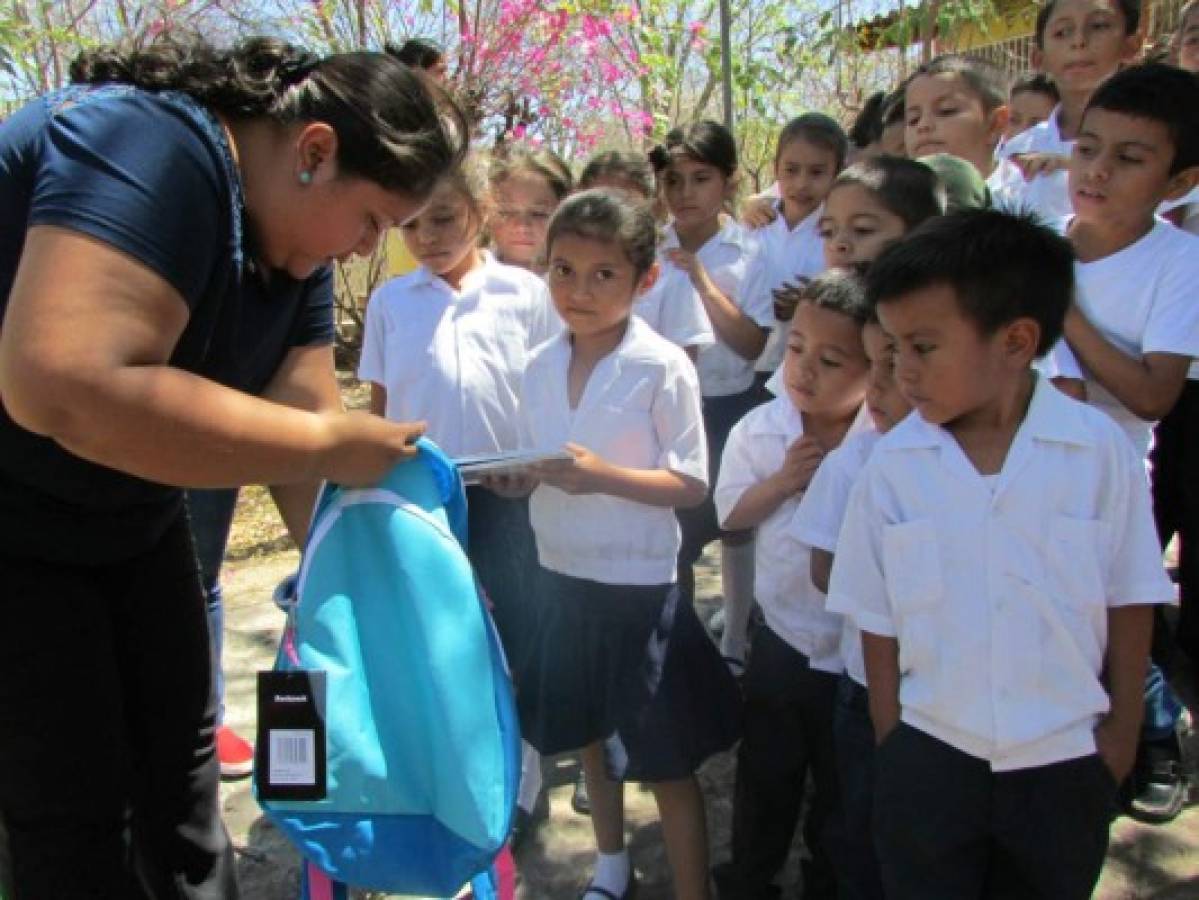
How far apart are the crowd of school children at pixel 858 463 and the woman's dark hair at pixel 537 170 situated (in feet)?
0.04

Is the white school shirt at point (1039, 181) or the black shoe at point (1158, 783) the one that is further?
→ the white school shirt at point (1039, 181)

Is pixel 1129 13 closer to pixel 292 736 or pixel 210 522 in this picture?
pixel 210 522

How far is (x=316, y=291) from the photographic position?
1685 millimetres

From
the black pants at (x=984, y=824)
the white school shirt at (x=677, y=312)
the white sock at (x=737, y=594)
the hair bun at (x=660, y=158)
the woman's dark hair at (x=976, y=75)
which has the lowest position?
the white sock at (x=737, y=594)

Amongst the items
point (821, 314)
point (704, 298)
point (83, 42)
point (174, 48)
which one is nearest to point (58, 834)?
point (174, 48)

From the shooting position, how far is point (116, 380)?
3.35 feet

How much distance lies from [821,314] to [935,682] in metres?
0.76

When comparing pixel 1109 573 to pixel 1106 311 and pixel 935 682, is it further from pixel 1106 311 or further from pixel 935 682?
pixel 1106 311

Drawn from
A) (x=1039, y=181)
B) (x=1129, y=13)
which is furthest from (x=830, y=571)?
(x=1129, y=13)

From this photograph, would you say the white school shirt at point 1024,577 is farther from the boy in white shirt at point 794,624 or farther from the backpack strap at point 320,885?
the backpack strap at point 320,885

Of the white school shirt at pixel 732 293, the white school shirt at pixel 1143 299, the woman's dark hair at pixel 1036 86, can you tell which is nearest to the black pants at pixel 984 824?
the white school shirt at pixel 1143 299

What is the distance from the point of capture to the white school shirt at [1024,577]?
4.53ft

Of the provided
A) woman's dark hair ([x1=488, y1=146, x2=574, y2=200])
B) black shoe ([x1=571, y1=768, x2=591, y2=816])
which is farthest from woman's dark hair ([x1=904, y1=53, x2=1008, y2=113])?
black shoe ([x1=571, y1=768, x2=591, y2=816])

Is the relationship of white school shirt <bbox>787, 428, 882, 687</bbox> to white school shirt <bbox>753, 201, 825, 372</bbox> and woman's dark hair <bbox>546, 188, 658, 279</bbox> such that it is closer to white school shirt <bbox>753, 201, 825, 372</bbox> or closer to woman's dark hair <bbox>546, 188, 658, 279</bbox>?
woman's dark hair <bbox>546, 188, 658, 279</bbox>
